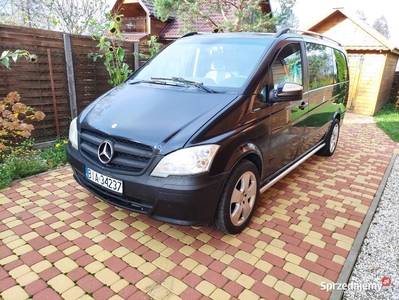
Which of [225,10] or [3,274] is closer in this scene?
[3,274]

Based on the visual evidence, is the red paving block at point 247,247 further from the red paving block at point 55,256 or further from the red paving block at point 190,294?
the red paving block at point 55,256

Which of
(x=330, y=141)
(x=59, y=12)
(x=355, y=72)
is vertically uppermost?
(x=59, y=12)

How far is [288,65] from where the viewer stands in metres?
3.17

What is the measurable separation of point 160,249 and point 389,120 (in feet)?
31.8

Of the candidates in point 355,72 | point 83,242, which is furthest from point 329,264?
point 355,72

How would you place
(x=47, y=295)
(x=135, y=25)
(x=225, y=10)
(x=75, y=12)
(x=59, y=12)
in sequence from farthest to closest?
1. (x=135, y=25)
2. (x=225, y=10)
3. (x=75, y=12)
4. (x=59, y=12)
5. (x=47, y=295)

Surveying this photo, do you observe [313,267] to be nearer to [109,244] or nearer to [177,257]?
[177,257]

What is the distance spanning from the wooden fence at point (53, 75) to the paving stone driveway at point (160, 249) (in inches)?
58.7

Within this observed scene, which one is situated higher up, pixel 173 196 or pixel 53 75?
pixel 53 75

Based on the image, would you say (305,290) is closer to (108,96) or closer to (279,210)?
(279,210)

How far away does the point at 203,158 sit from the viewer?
84.5 inches

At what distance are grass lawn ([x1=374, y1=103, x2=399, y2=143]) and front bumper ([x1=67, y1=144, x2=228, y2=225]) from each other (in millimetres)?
6353

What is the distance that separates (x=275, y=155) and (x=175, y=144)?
4.50 feet

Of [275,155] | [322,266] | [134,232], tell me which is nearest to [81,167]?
[134,232]
